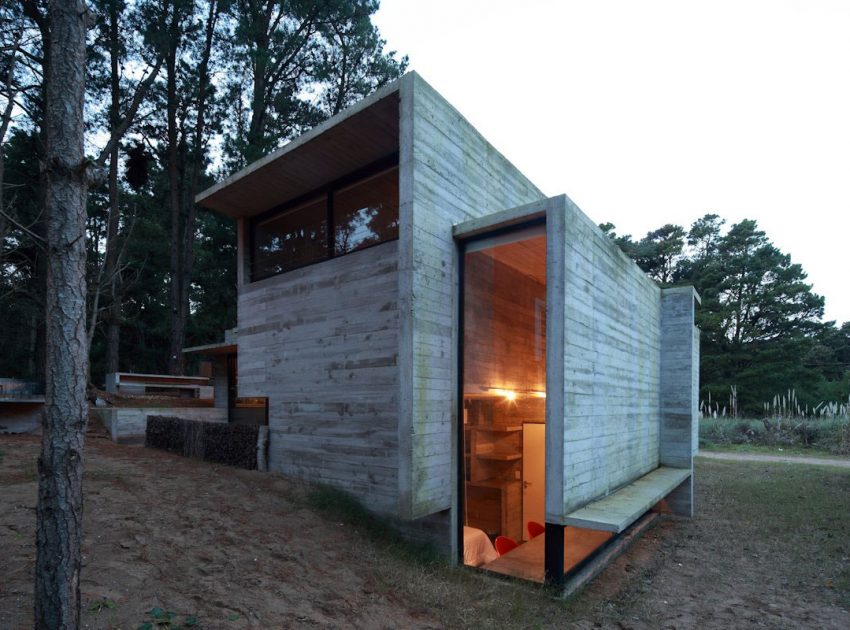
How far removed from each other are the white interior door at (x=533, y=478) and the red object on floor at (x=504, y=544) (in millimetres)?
382

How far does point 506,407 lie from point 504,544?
1914 millimetres

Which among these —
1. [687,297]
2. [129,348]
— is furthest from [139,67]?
[687,297]

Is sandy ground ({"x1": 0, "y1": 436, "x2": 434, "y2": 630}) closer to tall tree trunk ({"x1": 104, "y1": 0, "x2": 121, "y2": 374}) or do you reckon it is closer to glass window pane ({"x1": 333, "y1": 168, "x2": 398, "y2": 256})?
glass window pane ({"x1": 333, "y1": 168, "x2": 398, "y2": 256})

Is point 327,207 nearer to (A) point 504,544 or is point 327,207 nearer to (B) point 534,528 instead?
(A) point 504,544

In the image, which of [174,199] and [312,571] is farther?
[174,199]

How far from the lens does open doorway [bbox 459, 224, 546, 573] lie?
19.6 ft

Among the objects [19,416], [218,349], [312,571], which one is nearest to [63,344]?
[312,571]

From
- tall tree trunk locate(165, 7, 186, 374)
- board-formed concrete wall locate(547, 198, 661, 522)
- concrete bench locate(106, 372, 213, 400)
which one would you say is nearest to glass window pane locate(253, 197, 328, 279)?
board-formed concrete wall locate(547, 198, 661, 522)

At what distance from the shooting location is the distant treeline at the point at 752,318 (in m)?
24.4

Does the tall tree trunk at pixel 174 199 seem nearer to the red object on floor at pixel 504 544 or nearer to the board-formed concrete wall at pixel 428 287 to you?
the red object on floor at pixel 504 544

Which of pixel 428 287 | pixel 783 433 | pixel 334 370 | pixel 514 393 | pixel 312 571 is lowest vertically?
pixel 783 433

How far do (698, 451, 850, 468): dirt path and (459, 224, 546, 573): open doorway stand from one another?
1008 centimetres

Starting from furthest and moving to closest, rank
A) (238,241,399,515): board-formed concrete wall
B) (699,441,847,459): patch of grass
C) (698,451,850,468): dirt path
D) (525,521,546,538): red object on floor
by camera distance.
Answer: (699,441,847,459): patch of grass, (698,451,850,468): dirt path, (525,521,546,538): red object on floor, (238,241,399,515): board-formed concrete wall

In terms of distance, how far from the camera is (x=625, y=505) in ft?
18.3
